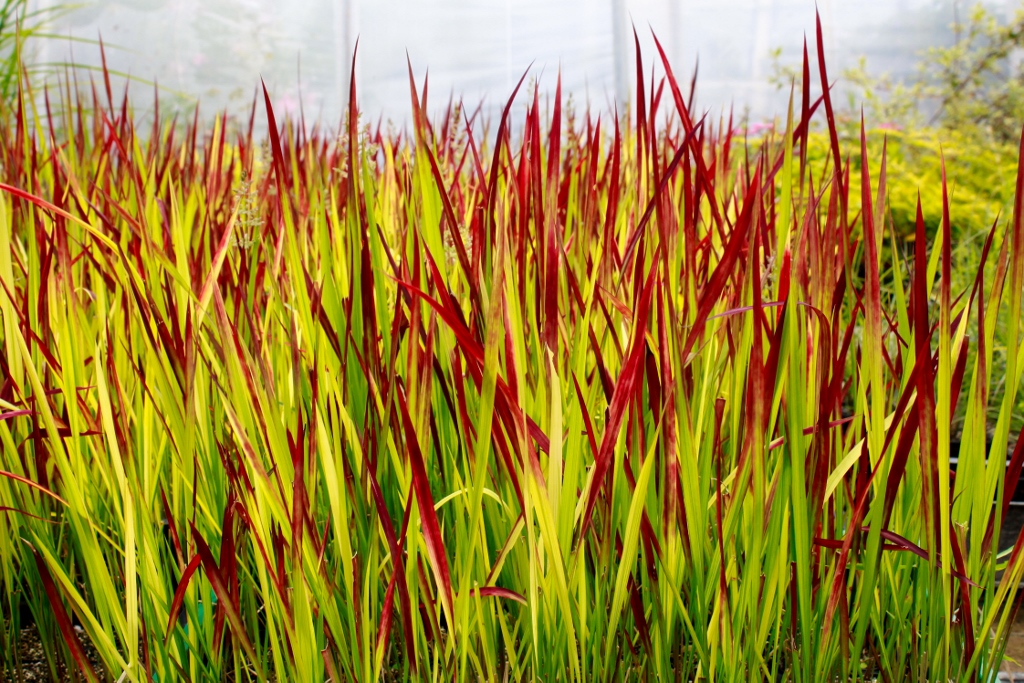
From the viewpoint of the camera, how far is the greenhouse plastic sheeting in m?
6.45

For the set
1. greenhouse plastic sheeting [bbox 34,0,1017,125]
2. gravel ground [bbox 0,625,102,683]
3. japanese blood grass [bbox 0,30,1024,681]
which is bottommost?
gravel ground [bbox 0,625,102,683]

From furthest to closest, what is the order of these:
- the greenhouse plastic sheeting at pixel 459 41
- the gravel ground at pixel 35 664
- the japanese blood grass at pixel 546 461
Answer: the greenhouse plastic sheeting at pixel 459 41 < the gravel ground at pixel 35 664 < the japanese blood grass at pixel 546 461

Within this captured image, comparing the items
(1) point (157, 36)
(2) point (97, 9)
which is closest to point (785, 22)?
(1) point (157, 36)

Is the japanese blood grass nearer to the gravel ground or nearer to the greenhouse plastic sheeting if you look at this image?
the gravel ground

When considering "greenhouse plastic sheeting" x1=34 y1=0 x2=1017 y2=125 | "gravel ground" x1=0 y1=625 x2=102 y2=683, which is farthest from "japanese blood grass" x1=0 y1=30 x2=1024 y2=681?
"greenhouse plastic sheeting" x1=34 y1=0 x2=1017 y2=125

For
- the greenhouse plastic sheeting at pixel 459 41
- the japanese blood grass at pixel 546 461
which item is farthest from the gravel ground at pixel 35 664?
the greenhouse plastic sheeting at pixel 459 41

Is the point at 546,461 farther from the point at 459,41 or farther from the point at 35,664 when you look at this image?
the point at 459,41

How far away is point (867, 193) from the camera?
1.85 feet

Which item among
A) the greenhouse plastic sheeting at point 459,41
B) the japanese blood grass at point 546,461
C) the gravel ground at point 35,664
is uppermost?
the greenhouse plastic sheeting at point 459,41

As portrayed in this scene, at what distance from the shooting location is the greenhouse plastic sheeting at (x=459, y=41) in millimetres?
6445

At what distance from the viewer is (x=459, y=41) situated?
22.4ft

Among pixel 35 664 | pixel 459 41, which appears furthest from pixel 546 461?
pixel 459 41

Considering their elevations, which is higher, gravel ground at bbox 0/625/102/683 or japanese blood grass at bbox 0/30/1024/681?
japanese blood grass at bbox 0/30/1024/681

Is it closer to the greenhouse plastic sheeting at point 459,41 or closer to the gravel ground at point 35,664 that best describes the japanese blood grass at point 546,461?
the gravel ground at point 35,664
